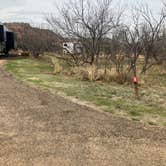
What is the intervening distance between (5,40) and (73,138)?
32.9 metres

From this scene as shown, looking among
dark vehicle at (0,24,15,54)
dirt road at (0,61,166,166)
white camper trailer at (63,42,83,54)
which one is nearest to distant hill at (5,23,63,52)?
dark vehicle at (0,24,15,54)

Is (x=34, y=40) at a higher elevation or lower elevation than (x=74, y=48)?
lower

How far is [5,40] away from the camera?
1505 inches

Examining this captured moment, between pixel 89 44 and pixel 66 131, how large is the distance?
17.2 m

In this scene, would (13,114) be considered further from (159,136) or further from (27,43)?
(27,43)

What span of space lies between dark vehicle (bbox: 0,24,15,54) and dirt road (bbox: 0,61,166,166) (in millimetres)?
28071

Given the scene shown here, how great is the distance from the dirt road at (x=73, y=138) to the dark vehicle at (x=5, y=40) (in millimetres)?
28071

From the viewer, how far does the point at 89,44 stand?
78.6 feet

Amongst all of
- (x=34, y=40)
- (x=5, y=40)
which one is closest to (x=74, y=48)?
(x=5, y=40)

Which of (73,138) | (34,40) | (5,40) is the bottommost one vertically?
(73,138)

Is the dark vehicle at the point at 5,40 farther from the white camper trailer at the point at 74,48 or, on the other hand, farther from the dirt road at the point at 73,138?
the dirt road at the point at 73,138

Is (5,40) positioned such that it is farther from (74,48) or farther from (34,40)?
(74,48)

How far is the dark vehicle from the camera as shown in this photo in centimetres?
3677

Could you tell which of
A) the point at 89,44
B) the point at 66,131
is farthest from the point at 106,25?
the point at 66,131
